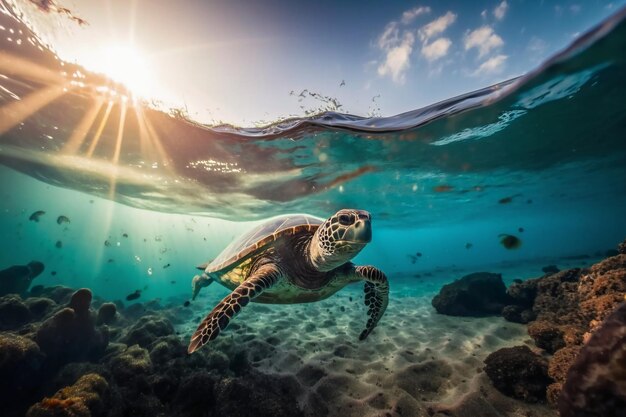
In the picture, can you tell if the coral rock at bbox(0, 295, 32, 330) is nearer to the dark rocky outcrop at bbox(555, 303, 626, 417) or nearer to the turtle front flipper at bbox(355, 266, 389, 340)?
the turtle front flipper at bbox(355, 266, 389, 340)

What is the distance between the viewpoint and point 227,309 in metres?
4.07

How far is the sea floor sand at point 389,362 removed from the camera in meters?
4.27

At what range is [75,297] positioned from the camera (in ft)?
24.2

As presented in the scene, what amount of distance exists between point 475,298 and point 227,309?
9994 millimetres

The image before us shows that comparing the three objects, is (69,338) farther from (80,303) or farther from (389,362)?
(389,362)

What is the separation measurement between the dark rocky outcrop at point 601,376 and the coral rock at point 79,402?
560cm

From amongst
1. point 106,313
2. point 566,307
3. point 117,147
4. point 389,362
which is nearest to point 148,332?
point 106,313

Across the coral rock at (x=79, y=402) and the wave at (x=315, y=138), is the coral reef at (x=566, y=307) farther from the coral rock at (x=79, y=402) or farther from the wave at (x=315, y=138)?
the coral rock at (x=79, y=402)

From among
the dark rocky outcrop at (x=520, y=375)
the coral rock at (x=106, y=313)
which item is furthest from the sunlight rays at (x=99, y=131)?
the dark rocky outcrop at (x=520, y=375)

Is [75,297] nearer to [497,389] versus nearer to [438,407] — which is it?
[438,407]

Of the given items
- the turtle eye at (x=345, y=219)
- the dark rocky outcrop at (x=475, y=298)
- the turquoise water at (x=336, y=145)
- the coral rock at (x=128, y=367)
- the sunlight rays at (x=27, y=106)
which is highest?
the sunlight rays at (x=27, y=106)

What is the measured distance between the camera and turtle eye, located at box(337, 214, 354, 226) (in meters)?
4.22

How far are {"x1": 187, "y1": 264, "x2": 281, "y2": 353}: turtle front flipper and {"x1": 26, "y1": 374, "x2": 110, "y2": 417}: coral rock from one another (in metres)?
1.72

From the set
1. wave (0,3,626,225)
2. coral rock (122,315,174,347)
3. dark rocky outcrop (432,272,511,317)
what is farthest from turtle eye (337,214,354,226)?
dark rocky outcrop (432,272,511,317)
